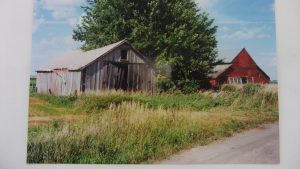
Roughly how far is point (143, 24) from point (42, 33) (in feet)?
2.18

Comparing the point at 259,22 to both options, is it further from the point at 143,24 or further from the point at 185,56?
the point at 143,24

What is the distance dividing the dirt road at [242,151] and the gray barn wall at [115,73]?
0.50 metres

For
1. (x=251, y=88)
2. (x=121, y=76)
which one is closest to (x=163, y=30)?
(x=121, y=76)

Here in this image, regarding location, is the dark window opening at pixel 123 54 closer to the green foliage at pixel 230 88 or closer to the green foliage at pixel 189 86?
the green foliage at pixel 189 86

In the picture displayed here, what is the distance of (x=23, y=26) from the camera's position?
2.62 meters

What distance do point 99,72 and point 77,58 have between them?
168mm

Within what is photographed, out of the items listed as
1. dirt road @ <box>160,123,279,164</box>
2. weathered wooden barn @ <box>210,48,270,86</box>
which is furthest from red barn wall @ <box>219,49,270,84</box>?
dirt road @ <box>160,123,279,164</box>

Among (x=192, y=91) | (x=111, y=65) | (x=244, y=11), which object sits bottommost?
(x=192, y=91)

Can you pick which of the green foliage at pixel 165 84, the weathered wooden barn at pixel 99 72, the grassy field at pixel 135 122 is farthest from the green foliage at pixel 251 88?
the weathered wooden barn at pixel 99 72

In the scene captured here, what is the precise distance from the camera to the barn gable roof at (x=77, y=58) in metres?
2.66

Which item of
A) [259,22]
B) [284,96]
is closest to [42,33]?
[259,22]

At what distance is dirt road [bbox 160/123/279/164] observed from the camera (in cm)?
262

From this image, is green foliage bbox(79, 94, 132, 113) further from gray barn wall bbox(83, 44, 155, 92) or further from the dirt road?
the dirt road

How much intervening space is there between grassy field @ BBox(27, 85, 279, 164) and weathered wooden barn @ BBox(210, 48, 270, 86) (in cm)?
5
